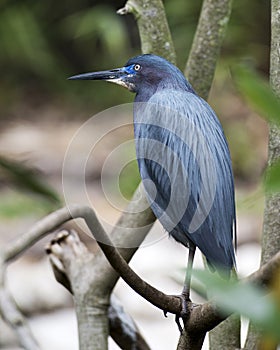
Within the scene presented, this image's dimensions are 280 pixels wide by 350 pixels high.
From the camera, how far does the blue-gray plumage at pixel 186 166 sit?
1562 millimetres

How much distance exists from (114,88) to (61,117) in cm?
49

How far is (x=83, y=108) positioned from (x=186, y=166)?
16.1 ft

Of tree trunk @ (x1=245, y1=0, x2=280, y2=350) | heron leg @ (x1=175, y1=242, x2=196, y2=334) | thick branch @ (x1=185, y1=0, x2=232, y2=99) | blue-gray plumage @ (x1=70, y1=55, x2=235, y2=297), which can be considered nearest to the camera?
heron leg @ (x1=175, y1=242, x2=196, y2=334)

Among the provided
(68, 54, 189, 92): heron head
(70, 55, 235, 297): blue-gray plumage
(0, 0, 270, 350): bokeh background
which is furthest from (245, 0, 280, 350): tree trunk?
(0, 0, 270, 350): bokeh background

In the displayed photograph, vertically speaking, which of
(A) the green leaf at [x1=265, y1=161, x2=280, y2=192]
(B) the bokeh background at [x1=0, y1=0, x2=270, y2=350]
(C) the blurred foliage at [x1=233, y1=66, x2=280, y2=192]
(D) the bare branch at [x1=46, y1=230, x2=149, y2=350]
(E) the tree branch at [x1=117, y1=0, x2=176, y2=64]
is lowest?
(B) the bokeh background at [x1=0, y1=0, x2=270, y2=350]

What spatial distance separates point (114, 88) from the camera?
629 cm

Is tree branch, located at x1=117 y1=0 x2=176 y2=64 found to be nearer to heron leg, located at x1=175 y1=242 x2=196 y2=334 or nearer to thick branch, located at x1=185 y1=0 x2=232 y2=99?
thick branch, located at x1=185 y1=0 x2=232 y2=99

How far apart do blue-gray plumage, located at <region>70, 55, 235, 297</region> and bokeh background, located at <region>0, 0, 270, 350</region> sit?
1.85m

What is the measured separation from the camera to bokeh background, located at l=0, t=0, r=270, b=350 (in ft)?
13.0

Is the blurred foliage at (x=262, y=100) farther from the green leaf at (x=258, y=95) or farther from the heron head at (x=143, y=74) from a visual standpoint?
the heron head at (x=143, y=74)

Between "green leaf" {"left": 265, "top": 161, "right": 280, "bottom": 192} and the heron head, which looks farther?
the heron head

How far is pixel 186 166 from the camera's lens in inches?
62.8

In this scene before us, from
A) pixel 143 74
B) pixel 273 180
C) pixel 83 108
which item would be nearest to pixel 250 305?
pixel 273 180

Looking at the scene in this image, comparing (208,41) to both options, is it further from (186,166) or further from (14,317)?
(14,317)
